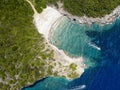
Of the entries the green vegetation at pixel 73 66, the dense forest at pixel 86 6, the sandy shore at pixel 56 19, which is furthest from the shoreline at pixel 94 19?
the green vegetation at pixel 73 66

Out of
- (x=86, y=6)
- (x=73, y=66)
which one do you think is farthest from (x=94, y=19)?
(x=73, y=66)

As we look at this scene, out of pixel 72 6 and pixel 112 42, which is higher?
pixel 72 6

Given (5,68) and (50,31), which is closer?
(5,68)

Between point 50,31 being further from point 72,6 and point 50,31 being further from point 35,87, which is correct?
point 35,87

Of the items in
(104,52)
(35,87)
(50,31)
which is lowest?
(35,87)

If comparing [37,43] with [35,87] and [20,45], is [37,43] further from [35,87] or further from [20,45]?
[35,87]

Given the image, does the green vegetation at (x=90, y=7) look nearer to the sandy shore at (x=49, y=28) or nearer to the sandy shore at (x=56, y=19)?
the sandy shore at (x=56, y=19)

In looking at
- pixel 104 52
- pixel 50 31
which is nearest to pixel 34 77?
pixel 50 31

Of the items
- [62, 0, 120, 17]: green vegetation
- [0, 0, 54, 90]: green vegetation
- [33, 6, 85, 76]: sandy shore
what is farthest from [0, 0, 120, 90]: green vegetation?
[33, 6, 85, 76]: sandy shore
